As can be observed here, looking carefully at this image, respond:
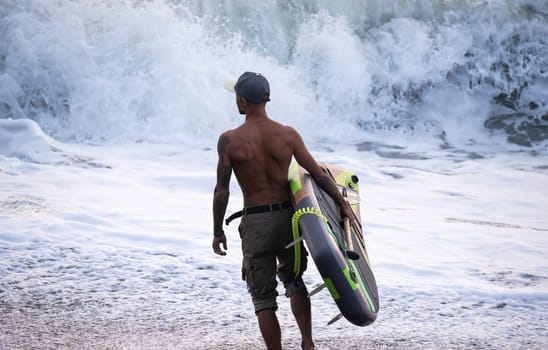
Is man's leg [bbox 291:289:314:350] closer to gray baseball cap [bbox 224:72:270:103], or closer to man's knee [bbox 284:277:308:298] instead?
man's knee [bbox 284:277:308:298]

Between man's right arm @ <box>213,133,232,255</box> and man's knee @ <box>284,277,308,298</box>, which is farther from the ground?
man's right arm @ <box>213,133,232,255</box>

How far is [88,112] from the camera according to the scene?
1358 cm

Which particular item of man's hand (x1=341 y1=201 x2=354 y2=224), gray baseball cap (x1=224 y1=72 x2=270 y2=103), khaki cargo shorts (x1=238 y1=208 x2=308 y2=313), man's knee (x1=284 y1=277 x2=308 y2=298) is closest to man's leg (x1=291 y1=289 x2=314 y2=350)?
man's knee (x1=284 y1=277 x2=308 y2=298)

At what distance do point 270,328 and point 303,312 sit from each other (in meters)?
0.23

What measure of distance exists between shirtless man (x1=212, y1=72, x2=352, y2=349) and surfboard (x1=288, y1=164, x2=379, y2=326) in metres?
0.09

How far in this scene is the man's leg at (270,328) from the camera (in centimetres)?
351

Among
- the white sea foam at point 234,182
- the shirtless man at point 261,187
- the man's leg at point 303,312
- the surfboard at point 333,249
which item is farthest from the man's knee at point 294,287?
the white sea foam at point 234,182

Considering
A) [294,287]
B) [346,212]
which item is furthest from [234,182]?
[294,287]

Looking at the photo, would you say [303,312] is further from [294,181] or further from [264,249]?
[294,181]

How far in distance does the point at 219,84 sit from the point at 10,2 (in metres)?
4.56

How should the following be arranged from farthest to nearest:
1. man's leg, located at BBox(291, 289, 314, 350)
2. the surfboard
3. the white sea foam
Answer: the white sea foam < man's leg, located at BBox(291, 289, 314, 350) < the surfboard

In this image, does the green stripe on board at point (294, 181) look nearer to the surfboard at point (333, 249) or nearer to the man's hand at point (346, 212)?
the surfboard at point (333, 249)

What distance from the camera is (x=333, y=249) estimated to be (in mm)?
3373

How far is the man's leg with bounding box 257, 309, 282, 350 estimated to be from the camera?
351 centimetres
